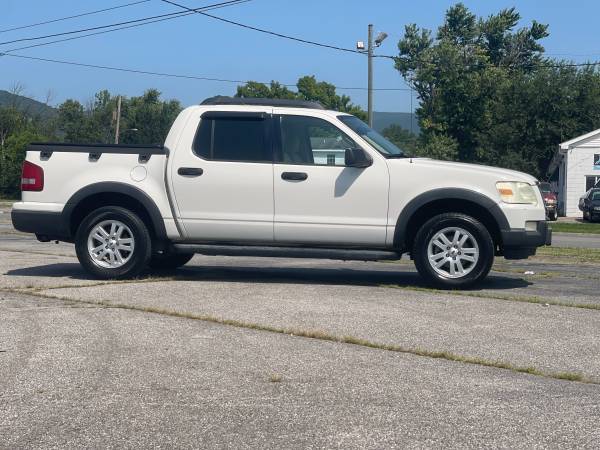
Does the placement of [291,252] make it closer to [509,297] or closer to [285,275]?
[285,275]

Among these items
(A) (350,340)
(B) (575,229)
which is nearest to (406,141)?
(B) (575,229)

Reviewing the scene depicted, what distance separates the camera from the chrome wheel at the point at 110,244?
10.3 meters

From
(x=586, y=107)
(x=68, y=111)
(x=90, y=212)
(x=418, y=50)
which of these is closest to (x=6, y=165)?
(x=68, y=111)

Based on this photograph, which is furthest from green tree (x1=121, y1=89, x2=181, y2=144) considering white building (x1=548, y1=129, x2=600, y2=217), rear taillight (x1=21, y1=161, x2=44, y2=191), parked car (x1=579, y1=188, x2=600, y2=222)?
rear taillight (x1=21, y1=161, x2=44, y2=191)

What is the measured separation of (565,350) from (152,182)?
16.7 ft

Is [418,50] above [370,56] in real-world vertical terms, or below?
above

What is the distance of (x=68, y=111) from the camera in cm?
8525

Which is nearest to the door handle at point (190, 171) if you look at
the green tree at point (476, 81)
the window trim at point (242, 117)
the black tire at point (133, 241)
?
the window trim at point (242, 117)

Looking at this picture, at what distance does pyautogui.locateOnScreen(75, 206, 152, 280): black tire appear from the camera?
10227mm

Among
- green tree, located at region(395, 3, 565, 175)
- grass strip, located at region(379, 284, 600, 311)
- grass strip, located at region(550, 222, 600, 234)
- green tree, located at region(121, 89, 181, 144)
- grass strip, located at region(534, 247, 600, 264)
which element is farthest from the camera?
green tree, located at region(121, 89, 181, 144)

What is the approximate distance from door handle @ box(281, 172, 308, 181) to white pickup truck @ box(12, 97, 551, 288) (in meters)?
0.01

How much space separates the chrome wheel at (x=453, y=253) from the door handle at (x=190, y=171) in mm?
2542

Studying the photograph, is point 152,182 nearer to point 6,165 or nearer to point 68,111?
point 6,165

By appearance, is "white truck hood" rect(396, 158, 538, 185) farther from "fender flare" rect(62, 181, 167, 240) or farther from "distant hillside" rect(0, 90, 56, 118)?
"distant hillside" rect(0, 90, 56, 118)
